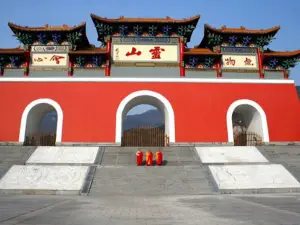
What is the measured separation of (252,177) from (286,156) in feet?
11.5

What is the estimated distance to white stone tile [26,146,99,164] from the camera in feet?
29.7

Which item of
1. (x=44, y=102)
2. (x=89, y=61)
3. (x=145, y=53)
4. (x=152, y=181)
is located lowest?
(x=152, y=181)

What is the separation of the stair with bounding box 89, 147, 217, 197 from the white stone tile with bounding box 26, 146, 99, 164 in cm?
72

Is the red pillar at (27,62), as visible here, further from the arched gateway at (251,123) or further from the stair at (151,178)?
the arched gateway at (251,123)

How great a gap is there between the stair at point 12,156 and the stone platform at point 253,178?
291 inches

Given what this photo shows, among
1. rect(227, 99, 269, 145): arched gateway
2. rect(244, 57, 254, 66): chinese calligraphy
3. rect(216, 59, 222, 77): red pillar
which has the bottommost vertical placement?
rect(227, 99, 269, 145): arched gateway

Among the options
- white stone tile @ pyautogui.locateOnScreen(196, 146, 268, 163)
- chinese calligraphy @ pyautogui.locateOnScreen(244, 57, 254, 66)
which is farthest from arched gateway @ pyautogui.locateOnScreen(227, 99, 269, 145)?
chinese calligraphy @ pyautogui.locateOnScreen(244, 57, 254, 66)

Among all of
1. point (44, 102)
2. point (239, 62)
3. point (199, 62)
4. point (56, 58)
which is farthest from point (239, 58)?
point (44, 102)

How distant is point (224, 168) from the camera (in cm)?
822

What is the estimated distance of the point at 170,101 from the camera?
12492 mm

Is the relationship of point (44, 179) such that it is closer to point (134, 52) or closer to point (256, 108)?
point (134, 52)

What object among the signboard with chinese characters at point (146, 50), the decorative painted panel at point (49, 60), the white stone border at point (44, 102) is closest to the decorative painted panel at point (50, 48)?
the decorative painted panel at point (49, 60)

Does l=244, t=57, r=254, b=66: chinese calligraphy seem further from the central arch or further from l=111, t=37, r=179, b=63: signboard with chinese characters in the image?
the central arch

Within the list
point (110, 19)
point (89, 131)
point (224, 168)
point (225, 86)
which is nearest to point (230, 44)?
point (225, 86)
